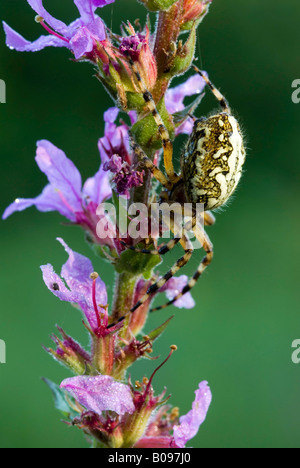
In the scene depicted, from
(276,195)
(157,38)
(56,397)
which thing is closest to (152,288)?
(56,397)

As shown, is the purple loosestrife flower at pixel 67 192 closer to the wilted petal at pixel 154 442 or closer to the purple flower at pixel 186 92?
the purple flower at pixel 186 92

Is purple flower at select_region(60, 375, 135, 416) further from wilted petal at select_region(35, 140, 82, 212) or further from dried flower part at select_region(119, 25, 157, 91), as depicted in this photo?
dried flower part at select_region(119, 25, 157, 91)

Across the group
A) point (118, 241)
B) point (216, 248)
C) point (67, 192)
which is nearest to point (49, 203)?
Answer: point (67, 192)

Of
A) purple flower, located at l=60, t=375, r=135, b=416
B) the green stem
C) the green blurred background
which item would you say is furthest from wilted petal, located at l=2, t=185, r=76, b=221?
the green blurred background

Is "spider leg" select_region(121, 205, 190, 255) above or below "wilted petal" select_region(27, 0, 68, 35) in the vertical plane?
below

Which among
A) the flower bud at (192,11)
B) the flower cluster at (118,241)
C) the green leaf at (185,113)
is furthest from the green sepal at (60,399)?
the flower bud at (192,11)

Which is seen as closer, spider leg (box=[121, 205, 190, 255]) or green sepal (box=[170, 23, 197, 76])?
green sepal (box=[170, 23, 197, 76])

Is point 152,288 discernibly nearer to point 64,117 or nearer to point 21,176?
point 21,176
